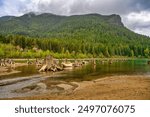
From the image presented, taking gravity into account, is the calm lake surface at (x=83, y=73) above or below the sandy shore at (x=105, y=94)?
below

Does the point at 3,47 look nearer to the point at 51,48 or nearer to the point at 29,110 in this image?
the point at 51,48

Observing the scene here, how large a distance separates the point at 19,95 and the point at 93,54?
16654 cm

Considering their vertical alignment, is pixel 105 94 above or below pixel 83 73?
above

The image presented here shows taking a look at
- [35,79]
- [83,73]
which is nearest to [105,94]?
[35,79]

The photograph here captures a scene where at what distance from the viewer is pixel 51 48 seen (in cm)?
16500

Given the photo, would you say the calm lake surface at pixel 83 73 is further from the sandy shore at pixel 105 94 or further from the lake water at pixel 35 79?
the sandy shore at pixel 105 94

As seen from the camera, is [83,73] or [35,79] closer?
[35,79]

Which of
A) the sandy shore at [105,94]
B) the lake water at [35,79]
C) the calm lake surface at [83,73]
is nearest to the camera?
the sandy shore at [105,94]

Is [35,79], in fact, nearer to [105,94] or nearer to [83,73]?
[83,73]

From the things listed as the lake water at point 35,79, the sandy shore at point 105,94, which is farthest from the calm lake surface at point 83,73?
→ the sandy shore at point 105,94

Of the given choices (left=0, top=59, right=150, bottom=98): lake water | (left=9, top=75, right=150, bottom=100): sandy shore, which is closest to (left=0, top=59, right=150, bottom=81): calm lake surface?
(left=0, top=59, right=150, bottom=98): lake water

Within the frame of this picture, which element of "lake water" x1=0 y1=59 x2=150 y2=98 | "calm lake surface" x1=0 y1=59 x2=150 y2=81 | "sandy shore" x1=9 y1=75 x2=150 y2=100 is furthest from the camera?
"calm lake surface" x1=0 y1=59 x2=150 y2=81

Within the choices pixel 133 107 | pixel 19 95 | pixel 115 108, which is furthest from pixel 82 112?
pixel 19 95

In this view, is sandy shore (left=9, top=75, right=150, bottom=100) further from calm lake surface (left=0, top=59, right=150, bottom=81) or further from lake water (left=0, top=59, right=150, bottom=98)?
calm lake surface (left=0, top=59, right=150, bottom=81)
